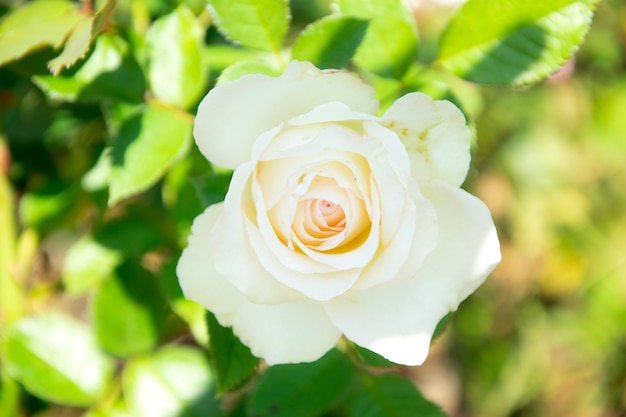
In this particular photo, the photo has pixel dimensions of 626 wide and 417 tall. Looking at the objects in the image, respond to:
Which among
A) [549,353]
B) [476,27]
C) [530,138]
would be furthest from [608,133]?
[476,27]

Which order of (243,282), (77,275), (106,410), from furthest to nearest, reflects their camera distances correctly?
1. (77,275)
2. (106,410)
3. (243,282)

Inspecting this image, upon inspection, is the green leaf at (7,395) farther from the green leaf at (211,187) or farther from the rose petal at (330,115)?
the rose petal at (330,115)

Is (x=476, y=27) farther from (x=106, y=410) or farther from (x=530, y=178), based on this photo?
(x=530, y=178)

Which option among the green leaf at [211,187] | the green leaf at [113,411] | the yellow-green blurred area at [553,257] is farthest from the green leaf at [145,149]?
the yellow-green blurred area at [553,257]

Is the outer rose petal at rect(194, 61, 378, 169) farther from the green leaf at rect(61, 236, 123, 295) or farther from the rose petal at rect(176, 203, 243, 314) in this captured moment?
the green leaf at rect(61, 236, 123, 295)

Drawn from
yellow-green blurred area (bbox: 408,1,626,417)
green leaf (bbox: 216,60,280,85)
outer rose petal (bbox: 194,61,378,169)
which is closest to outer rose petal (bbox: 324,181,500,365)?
outer rose petal (bbox: 194,61,378,169)

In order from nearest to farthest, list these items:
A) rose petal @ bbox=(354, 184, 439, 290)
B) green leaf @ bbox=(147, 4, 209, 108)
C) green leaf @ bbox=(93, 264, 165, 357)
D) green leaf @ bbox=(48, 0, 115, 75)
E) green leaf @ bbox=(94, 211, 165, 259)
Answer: rose petal @ bbox=(354, 184, 439, 290)
green leaf @ bbox=(48, 0, 115, 75)
green leaf @ bbox=(147, 4, 209, 108)
green leaf @ bbox=(93, 264, 165, 357)
green leaf @ bbox=(94, 211, 165, 259)
